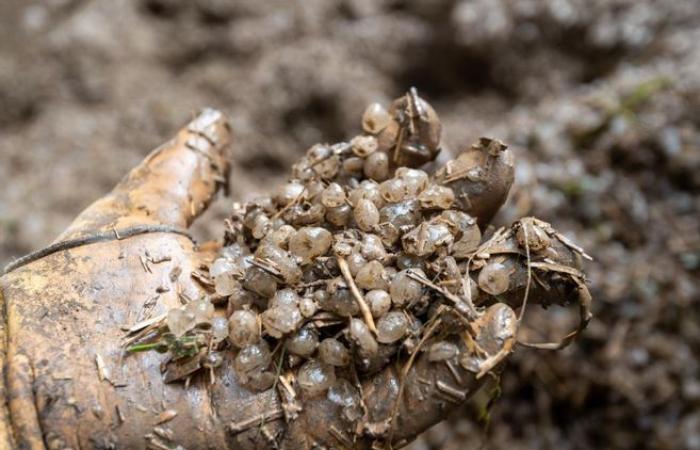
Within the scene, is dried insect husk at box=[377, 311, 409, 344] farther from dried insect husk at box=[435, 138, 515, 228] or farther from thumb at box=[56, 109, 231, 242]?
thumb at box=[56, 109, 231, 242]

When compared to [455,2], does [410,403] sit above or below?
above

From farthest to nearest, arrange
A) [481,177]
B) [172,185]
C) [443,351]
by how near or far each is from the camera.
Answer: [172,185] → [481,177] → [443,351]

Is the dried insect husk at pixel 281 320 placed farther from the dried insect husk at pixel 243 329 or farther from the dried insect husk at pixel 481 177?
the dried insect husk at pixel 481 177

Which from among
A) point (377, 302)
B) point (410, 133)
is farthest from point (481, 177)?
point (377, 302)

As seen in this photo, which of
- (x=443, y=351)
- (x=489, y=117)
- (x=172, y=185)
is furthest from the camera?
(x=489, y=117)

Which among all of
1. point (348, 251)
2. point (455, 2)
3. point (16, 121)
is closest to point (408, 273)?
point (348, 251)

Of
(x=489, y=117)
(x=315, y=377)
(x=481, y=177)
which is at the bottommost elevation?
(x=489, y=117)

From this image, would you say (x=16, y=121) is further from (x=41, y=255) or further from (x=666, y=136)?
(x=666, y=136)

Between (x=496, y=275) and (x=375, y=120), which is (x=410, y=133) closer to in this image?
(x=375, y=120)
